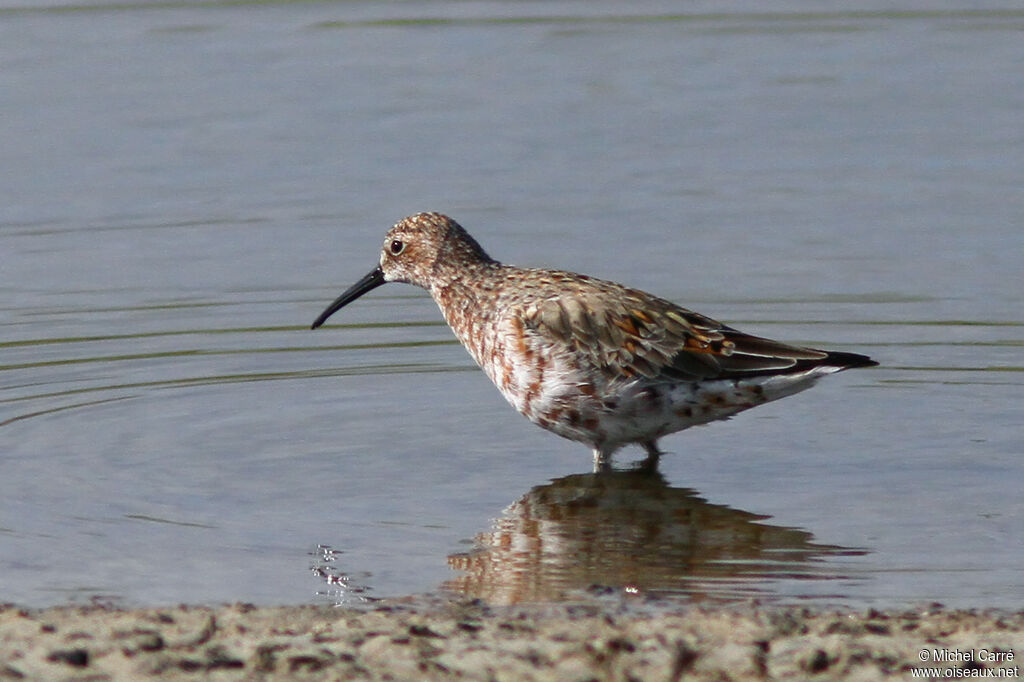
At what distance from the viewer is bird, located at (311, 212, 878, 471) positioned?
10.3 metres

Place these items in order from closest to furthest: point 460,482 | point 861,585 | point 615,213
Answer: point 861,585 < point 460,482 < point 615,213

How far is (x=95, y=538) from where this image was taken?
353 inches

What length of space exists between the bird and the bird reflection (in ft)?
1.23

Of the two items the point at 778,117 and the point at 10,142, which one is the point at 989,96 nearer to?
the point at 778,117

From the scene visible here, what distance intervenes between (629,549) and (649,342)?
1.69 meters

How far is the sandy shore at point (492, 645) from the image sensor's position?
644cm

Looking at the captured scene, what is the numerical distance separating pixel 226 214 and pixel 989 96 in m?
7.23

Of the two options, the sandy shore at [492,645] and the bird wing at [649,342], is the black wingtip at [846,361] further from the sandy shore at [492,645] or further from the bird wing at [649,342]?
the sandy shore at [492,645]

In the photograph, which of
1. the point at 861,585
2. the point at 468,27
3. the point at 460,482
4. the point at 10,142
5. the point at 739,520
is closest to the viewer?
the point at 861,585

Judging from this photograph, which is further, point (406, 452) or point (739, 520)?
point (406, 452)

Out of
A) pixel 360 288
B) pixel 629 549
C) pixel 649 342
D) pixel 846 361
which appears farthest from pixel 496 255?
pixel 629 549

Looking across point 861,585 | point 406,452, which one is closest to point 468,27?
point 406,452

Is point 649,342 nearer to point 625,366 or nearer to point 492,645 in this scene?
point 625,366

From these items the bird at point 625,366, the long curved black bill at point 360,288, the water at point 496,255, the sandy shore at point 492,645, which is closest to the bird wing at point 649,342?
the bird at point 625,366
